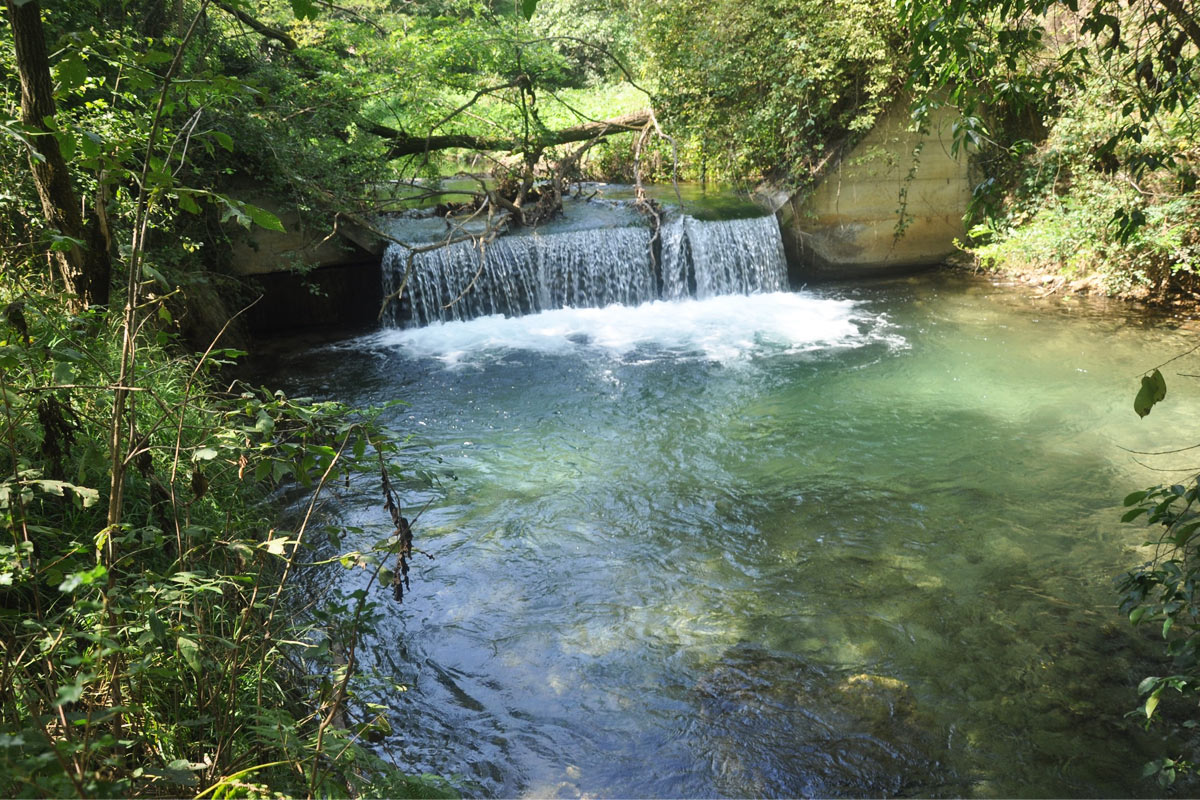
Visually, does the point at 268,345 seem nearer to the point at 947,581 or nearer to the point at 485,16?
the point at 485,16

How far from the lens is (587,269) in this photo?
10.1 meters

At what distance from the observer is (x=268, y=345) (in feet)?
29.6

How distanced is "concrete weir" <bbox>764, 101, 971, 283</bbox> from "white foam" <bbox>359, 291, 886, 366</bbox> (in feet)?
3.87

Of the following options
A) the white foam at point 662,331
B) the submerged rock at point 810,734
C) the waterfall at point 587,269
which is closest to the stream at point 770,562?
the submerged rock at point 810,734

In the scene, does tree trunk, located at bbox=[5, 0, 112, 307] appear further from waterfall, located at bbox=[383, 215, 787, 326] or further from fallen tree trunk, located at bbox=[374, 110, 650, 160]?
fallen tree trunk, located at bbox=[374, 110, 650, 160]

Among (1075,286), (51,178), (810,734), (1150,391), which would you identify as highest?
(51,178)

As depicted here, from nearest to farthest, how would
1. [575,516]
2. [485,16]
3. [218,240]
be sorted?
[575,516] → [218,240] → [485,16]

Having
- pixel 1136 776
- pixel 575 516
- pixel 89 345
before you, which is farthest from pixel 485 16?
pixel 1136 776

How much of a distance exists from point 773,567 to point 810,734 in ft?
4.37

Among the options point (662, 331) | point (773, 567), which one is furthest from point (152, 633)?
point (662, 331)

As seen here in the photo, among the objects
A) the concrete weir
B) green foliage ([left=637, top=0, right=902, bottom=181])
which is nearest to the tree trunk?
green foliage ([left=637, top=0, right=902, bottom=181])

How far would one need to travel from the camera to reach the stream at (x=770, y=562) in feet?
10.6

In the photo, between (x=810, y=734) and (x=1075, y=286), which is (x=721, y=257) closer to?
(x=1075, y=286)

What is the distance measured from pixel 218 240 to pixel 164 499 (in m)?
5.64
